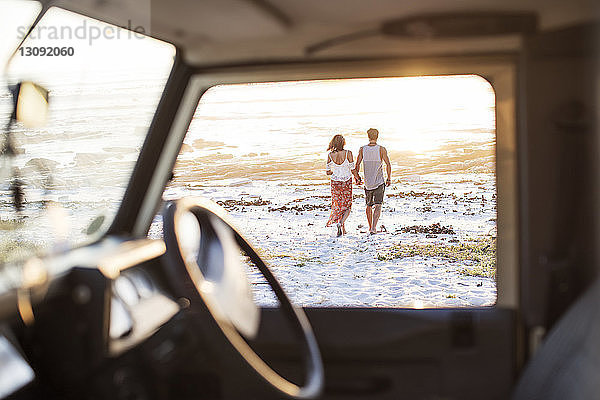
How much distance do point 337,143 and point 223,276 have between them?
848 millimetres

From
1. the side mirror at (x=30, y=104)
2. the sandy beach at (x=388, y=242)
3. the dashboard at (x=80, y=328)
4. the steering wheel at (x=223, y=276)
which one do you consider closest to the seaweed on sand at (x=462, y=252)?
the sandy beach at (x=388, y=242)

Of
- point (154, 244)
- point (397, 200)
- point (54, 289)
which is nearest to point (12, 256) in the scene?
point (54, 289)

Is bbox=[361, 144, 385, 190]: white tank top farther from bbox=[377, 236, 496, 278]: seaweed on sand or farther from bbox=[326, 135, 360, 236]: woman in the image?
bbox=[377, 236, 496, 278]: seaweed on sand

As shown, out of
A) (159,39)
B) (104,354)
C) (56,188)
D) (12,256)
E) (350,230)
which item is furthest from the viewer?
(350,230)

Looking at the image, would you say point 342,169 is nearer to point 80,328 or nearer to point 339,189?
point 339,189

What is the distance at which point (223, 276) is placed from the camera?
1.25 m

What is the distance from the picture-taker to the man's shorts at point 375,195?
6.53 ft

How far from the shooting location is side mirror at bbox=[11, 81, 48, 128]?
133cm

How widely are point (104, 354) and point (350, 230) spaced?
41.2 inches

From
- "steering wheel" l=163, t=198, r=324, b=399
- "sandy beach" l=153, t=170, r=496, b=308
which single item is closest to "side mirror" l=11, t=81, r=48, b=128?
"steering wheel" l=163, t=198, r=324, b=399

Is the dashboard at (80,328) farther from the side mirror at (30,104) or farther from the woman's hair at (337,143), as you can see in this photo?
the woman's hair at (337,143)

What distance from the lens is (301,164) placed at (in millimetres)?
1954

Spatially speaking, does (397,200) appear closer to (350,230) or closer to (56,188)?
(350,230)

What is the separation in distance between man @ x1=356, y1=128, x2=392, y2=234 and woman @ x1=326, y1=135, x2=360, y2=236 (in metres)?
0.04
